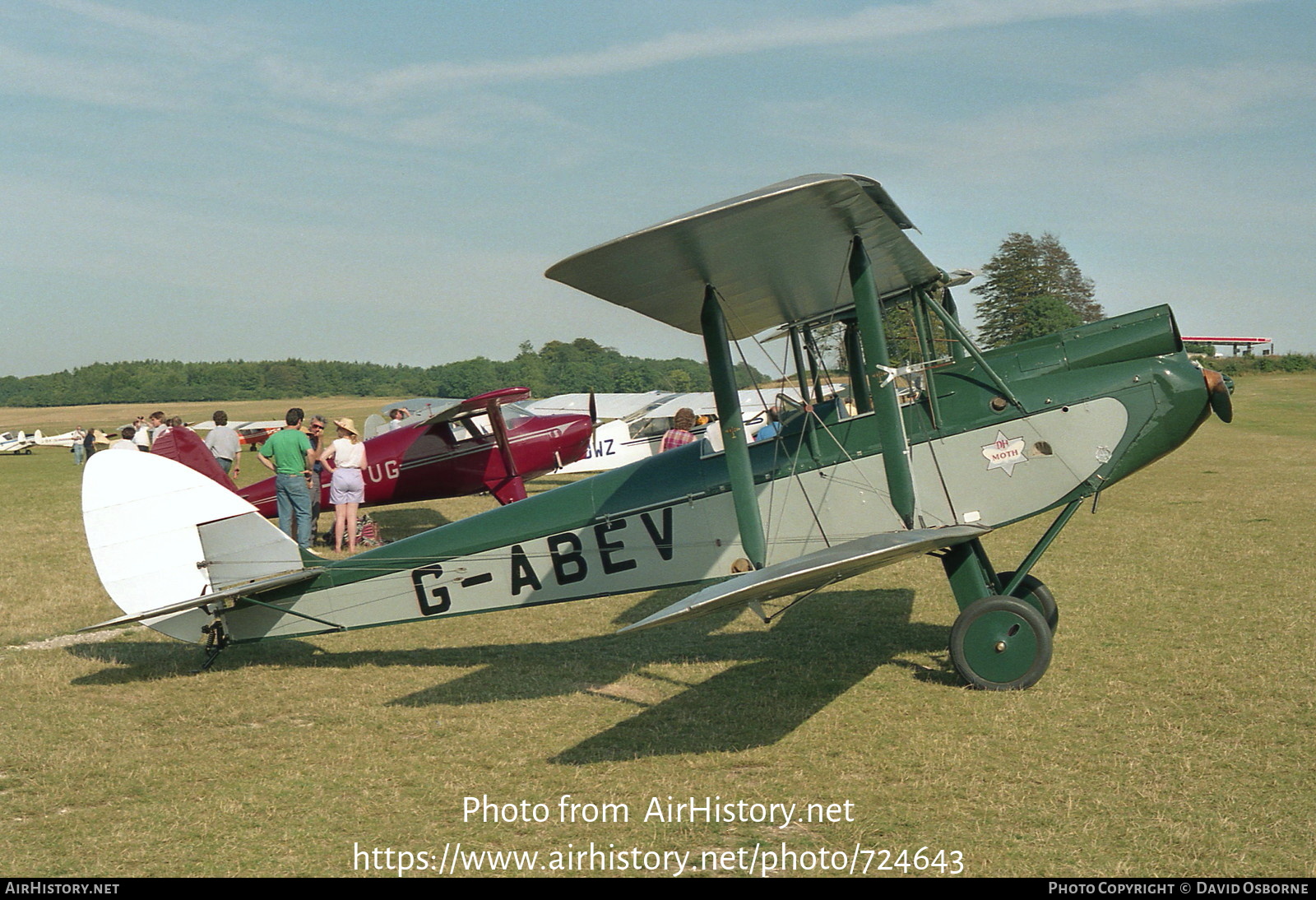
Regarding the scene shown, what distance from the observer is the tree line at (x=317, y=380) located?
370 ft

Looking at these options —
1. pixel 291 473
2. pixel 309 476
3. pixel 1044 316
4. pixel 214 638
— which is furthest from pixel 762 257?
pixel 1044 316

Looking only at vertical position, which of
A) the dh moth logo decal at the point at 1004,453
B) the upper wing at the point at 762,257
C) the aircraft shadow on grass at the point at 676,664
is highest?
the upper wing at the point at 762,257

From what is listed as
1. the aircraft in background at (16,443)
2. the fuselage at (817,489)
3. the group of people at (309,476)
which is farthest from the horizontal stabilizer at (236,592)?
the aircraft in background at (16,443)

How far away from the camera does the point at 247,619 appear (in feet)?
21.0

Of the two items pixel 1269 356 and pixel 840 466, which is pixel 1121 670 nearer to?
pixel 840 466

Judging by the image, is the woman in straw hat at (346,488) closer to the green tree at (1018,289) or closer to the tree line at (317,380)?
the green tree at (1018,289)

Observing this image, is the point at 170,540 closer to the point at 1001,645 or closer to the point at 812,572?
the point at 812,572

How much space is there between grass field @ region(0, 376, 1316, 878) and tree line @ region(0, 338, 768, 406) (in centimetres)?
9680

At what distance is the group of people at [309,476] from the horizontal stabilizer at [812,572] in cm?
743

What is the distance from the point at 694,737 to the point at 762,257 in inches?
99.6

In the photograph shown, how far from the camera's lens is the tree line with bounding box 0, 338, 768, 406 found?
113m

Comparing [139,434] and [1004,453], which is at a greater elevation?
[139,434]

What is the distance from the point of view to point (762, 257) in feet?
16.7

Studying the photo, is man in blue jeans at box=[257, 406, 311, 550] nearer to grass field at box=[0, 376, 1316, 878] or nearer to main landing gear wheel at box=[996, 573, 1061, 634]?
grass field at box=[0, 376, 1316, 878]
